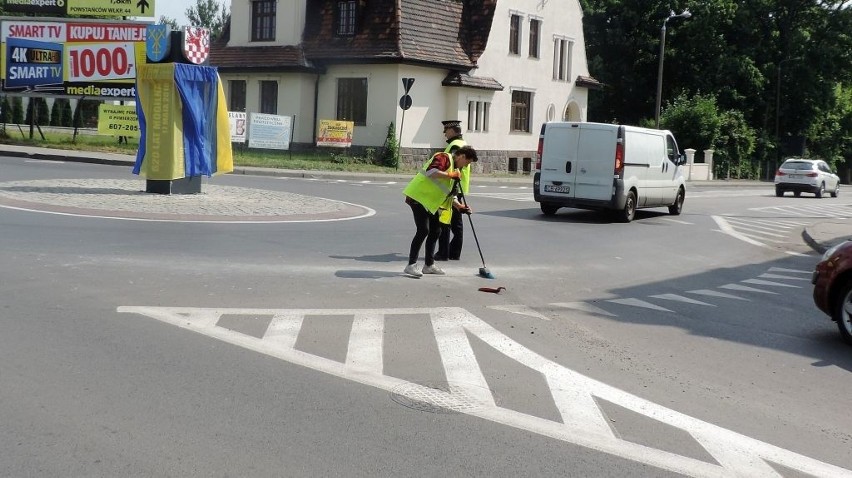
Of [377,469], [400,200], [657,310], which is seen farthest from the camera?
[400,200]

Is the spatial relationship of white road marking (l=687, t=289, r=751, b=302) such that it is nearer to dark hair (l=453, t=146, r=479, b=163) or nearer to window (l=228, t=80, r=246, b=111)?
dark hair (l=453, t=146, r=479, b=163)

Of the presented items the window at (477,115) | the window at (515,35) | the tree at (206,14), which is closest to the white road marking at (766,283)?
the window at (477,115)

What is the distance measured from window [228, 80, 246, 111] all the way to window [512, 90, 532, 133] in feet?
39.8

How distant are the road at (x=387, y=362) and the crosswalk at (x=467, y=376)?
0.02 metres

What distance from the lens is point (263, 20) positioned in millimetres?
41688

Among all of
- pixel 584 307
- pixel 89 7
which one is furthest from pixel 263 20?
pixel 584 307

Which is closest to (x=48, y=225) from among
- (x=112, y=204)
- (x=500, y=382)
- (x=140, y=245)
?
(x=140, y=245)

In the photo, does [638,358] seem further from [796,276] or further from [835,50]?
[835,50]

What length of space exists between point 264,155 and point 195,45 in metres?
17.9

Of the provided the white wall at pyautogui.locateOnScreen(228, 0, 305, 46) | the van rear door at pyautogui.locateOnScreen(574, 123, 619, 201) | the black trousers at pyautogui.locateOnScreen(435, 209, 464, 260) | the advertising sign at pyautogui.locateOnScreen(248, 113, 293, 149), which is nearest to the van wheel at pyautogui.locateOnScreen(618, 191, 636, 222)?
the van rear door at pyautogui.locateOnScreen(574, 123, 619, 201)

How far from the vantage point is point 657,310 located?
1031 centimetres

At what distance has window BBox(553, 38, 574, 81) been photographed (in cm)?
4725

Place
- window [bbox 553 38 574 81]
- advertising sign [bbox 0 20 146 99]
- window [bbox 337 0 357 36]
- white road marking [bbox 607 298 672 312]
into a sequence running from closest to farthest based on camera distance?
white road marking [bbox 607 298 672 312]
advertising sign [bbox 0 20 146 99]
window [bbox 337 0 357 36]
window [bbox 553 38 574 81]

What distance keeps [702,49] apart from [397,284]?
5319 centimetres
